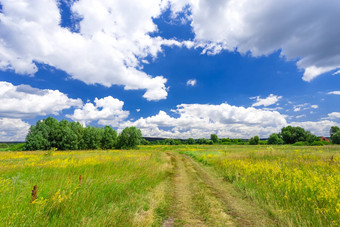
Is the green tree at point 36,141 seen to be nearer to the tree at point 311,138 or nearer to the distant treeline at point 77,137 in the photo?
the distant treeline at point 77,137

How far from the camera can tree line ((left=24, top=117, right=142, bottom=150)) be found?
49.5 meters

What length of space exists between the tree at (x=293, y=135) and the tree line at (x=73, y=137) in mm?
Result: 105043

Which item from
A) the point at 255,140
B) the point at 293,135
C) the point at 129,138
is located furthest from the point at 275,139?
the point at 129,138

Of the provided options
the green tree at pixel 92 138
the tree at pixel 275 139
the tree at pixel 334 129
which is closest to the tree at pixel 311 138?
the tree at pixel 334 129

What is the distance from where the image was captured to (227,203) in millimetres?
5941

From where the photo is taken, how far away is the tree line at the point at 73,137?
49.5m

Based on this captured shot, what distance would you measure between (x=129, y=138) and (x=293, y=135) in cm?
11239

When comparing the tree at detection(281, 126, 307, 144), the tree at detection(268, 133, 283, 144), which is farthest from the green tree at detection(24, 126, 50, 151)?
the tree at detection(281, 126, 307, 144)

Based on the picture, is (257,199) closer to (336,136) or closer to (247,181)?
(247,181)

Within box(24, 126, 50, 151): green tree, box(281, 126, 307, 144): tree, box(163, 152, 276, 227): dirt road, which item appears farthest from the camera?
box(281, 126, 307, 144): tree

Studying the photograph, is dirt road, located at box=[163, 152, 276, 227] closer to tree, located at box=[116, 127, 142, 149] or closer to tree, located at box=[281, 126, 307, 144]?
tree, located at box=[116, 127, 142, 149]

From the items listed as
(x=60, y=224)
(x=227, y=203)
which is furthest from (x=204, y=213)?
(x=60, y=224)

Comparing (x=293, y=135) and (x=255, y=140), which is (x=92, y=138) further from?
(x=293, y=135)

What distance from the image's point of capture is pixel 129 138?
6956 cm
